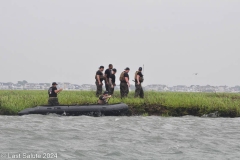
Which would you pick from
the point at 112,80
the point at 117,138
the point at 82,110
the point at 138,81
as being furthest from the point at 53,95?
the point at 117,138

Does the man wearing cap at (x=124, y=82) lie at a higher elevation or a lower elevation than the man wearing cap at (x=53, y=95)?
higher

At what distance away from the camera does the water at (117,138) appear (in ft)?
45.7

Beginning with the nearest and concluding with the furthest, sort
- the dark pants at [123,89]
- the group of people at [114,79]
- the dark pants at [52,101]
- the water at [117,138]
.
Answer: the water at [117,138]
the dark pants at [52,101]
the group of people at [114,79]
the dark pants at [123,89]

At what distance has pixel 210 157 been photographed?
13906mm

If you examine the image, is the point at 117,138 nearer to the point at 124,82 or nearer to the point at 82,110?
the point at 82,110

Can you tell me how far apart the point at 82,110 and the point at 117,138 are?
294 inches

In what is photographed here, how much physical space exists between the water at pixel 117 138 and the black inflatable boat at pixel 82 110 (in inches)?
28.7

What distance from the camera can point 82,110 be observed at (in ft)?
78.6

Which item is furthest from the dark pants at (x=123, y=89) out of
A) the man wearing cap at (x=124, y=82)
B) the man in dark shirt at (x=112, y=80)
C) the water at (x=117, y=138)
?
the water at (x=117, y=138)

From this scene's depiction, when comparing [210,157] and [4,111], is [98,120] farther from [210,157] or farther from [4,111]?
[210,157]

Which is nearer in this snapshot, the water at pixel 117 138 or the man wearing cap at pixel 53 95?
the water at pixel 117 138

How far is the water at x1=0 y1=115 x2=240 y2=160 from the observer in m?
13.9

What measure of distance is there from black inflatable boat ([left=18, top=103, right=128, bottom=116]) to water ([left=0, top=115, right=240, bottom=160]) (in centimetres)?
73

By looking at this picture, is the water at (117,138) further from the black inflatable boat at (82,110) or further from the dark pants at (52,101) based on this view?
the dark pants at (52,101)
